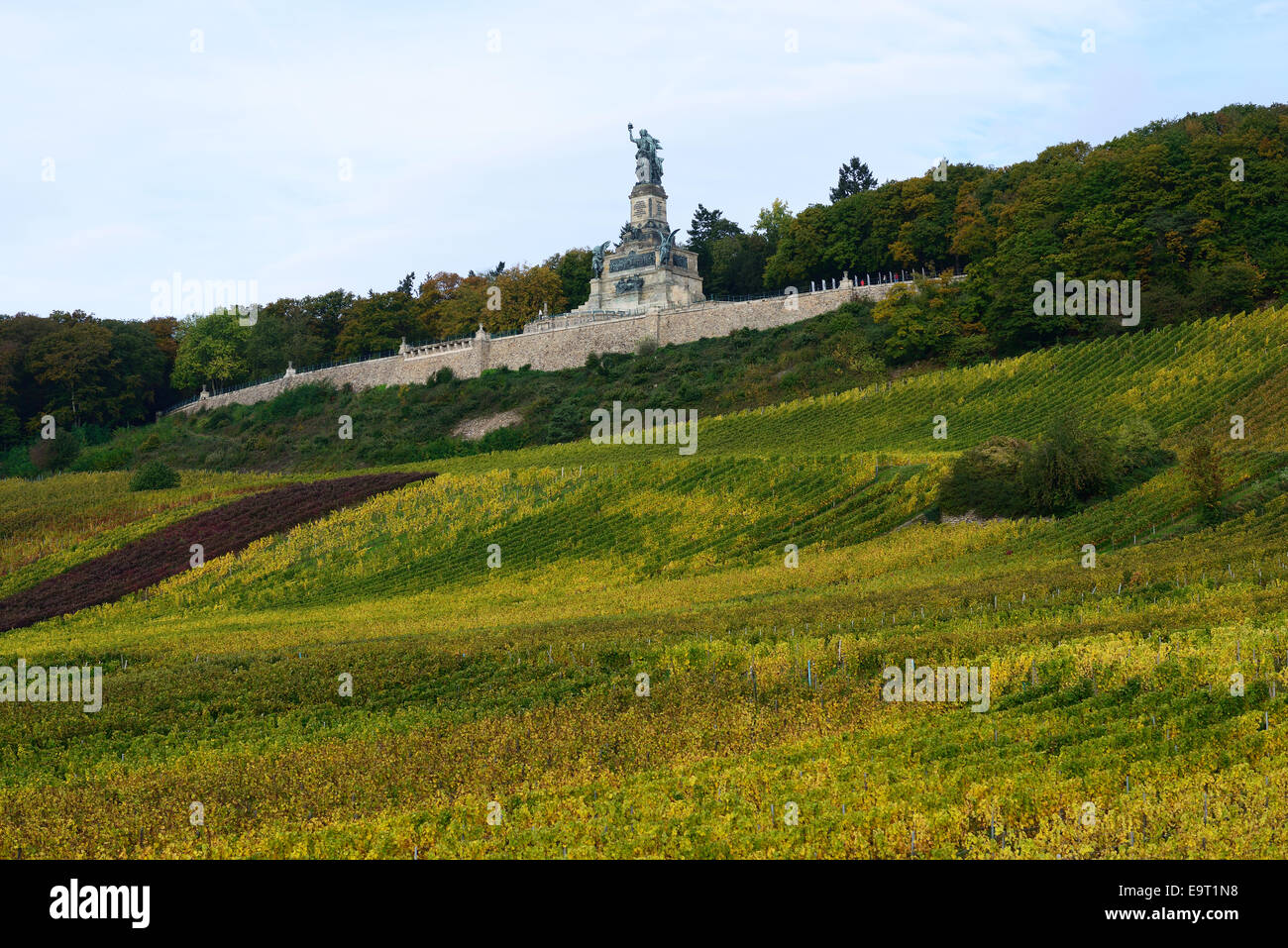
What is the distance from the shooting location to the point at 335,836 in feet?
53.1

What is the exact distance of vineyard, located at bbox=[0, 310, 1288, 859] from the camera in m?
15.7

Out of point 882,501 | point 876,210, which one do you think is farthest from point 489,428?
point 882,501

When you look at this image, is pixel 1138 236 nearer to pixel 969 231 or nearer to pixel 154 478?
pixel 969 231

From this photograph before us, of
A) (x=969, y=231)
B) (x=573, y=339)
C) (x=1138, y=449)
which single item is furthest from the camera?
(x=573, y=339)

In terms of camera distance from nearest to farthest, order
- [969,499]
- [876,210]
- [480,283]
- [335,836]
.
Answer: [335,836], [969,499], [876,210], [480,283]

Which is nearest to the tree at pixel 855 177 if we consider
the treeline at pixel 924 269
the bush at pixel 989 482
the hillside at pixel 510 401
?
the treeline at pixel 924 269

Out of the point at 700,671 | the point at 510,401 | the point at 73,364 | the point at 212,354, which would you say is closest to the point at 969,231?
the point at 510,401

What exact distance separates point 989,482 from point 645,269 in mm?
51554

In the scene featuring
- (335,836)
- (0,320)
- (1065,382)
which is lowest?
(335,836)

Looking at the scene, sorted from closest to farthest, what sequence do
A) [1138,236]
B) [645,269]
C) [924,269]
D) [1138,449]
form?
[1138,449] < [1138,236] < [924,269] < [645,269]

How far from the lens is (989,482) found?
1715 inches

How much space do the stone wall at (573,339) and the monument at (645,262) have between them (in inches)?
116
